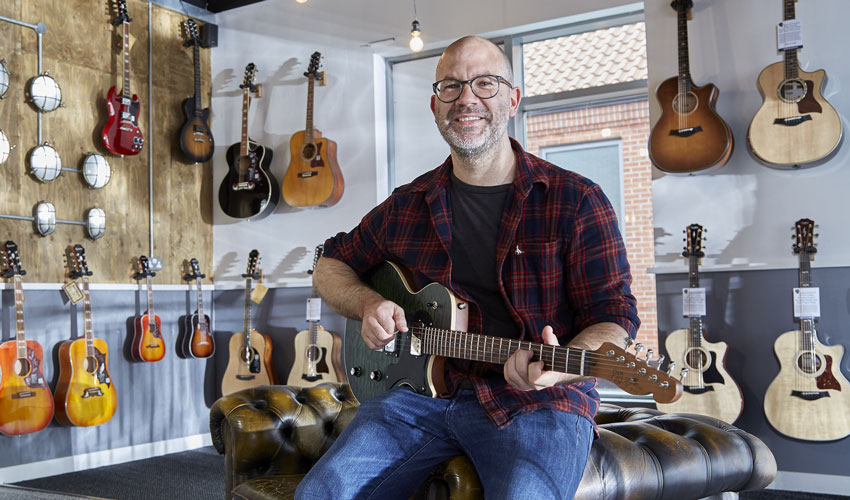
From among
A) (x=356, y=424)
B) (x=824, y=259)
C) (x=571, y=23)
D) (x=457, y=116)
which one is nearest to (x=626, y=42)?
(x=571, y=23)

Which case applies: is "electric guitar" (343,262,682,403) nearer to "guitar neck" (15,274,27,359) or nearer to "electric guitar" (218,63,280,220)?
"guitar neck" (15,274,27,359)

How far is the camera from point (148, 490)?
4.04 metres

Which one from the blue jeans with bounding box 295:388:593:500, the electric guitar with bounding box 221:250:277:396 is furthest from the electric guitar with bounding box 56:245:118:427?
the blue jeans with bounding box 295:388:593:500

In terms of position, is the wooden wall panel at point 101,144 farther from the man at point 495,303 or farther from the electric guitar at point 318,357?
the man at point 495,303

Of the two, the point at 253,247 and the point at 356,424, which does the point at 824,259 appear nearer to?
the point at 356,424

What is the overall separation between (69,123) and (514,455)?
13.4ft

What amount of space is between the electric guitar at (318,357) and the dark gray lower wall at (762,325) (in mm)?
2028

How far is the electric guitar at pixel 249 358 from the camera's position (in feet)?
17.2

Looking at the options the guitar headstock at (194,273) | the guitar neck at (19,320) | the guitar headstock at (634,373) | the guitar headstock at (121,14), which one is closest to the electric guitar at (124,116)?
the guitar headstock at (121,14)

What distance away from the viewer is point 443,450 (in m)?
1.87

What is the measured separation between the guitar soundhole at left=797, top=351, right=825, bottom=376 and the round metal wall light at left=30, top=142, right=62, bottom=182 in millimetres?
4135

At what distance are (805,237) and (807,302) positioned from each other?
31 centimetres

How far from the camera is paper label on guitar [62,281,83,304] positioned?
453 centimetres

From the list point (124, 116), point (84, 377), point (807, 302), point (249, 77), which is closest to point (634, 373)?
point (807, 302)
